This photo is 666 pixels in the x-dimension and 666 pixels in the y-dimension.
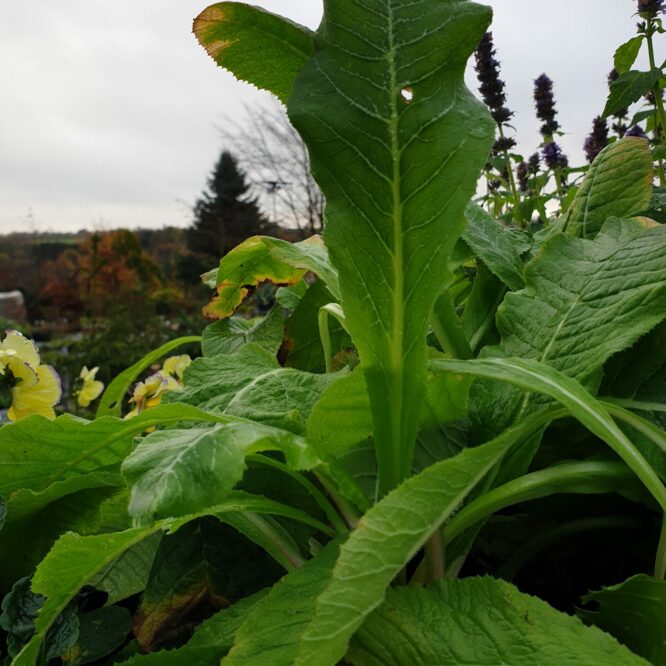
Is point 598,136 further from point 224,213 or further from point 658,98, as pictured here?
point 224,213

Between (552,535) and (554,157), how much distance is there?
1.68 metres

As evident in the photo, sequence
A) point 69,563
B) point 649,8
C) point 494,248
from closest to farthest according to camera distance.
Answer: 1. point 69,563
2. point 494,248
3. point 649,8

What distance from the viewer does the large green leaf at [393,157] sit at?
17.1 inches

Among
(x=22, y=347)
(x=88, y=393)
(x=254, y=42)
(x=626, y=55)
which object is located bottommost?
(x=88, y=393)

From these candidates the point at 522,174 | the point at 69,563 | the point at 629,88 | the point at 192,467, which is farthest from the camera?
the point at 522,174

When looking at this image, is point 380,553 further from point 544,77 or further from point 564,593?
point 544,77

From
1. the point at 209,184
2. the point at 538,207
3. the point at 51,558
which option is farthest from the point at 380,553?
the point at 209,184

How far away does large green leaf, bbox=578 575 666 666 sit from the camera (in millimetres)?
399

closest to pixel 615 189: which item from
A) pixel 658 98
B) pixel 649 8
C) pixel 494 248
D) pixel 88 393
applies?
pixel 494 248

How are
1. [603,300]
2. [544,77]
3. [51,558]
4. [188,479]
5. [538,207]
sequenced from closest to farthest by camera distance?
1. [188,479]
2. [51,558]
3. [603,300]
4. [538,207]
5. [544,77]

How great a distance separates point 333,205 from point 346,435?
0.18 m

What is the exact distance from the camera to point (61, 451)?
49 centimetres

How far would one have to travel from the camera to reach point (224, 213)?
2405 centimetres

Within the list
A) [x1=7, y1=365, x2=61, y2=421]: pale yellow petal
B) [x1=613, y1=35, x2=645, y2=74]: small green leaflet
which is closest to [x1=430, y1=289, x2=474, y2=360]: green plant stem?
[x1=7, y1=365, x2=61, y2=421]: pale yellow petal
